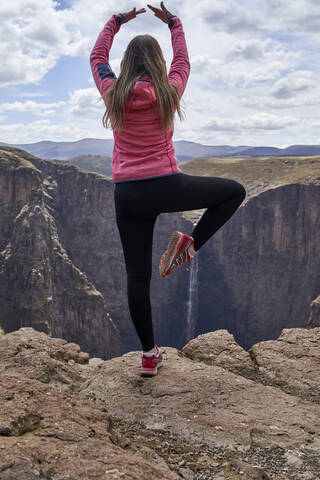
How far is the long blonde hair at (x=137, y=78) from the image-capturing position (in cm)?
389

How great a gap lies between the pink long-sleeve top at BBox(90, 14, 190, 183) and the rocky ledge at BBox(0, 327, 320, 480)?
2.32 m

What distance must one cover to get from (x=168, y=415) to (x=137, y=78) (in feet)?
11.1

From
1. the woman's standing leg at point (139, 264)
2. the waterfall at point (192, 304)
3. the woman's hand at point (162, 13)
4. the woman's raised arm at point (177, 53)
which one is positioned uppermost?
the woman's hand at point (162, 13)

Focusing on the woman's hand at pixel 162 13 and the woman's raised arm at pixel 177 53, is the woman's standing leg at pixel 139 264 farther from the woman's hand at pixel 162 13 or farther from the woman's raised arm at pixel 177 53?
the woman's hand at pixel 162 13

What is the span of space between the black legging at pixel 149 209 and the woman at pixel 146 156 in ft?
0.03

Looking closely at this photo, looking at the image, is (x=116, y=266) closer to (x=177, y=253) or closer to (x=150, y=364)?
(x=150, y=364)

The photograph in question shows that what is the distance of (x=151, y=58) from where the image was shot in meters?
3.96

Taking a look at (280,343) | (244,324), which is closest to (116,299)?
(244,324)

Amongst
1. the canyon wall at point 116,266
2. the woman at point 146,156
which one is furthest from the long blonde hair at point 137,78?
the canyon wall at point 116,266

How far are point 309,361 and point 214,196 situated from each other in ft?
9.86

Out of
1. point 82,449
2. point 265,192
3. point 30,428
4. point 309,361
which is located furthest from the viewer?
point 265,192

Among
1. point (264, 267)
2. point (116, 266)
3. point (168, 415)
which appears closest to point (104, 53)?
point (168, 415)

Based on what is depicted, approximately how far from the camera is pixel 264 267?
75875 millimetres

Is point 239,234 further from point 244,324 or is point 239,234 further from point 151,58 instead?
point 151,58
